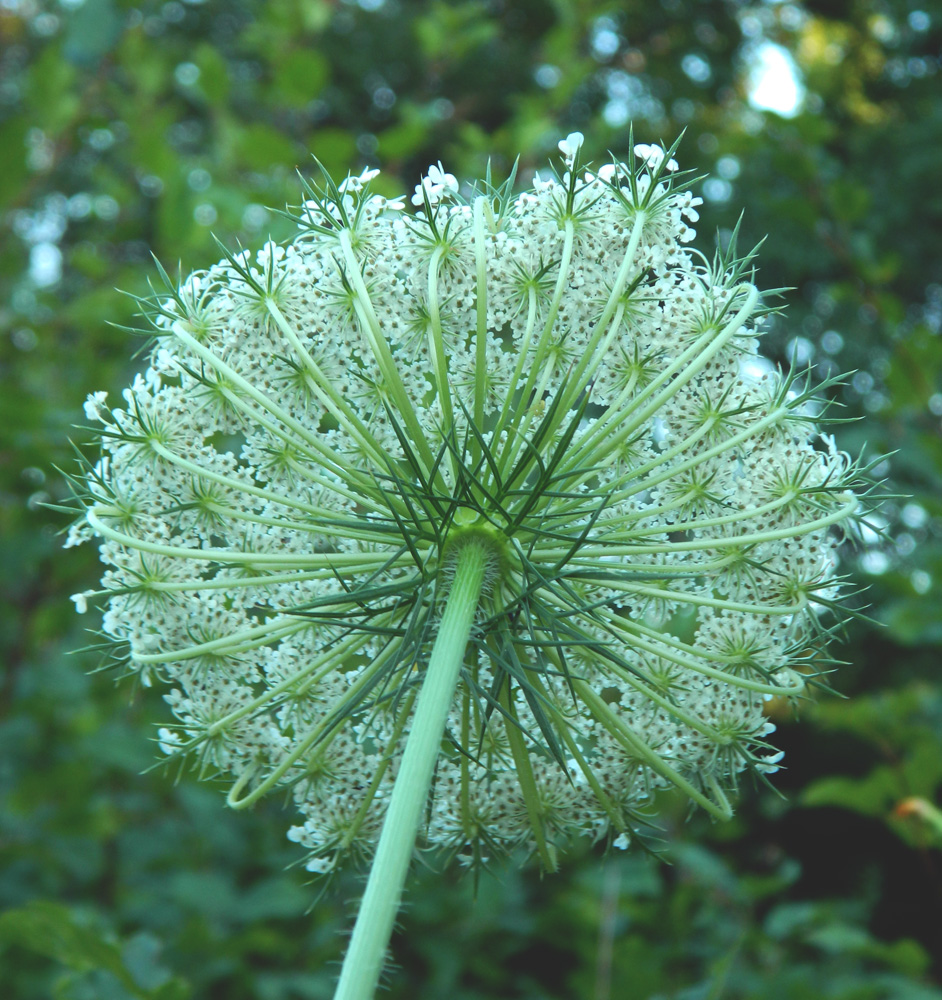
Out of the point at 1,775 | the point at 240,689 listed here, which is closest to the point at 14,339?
the point at 1,775

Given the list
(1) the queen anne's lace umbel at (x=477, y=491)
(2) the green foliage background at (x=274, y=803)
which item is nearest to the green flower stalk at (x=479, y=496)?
(1) the queen anne's lace umbel at (x=477, y=491)

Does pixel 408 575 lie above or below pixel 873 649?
below

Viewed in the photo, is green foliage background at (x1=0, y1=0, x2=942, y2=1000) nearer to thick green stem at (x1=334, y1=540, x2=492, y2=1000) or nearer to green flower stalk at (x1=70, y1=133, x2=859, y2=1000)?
green flower stalk at (x1=70, y1=133, x2=859, y2=1000)

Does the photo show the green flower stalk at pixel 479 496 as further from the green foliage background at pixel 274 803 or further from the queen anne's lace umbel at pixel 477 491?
the green foliage background at pixel 274 803

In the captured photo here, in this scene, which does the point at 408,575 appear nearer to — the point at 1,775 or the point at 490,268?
the point at 490,268

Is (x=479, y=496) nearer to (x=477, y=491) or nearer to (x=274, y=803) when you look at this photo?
(x=477, y=491)
